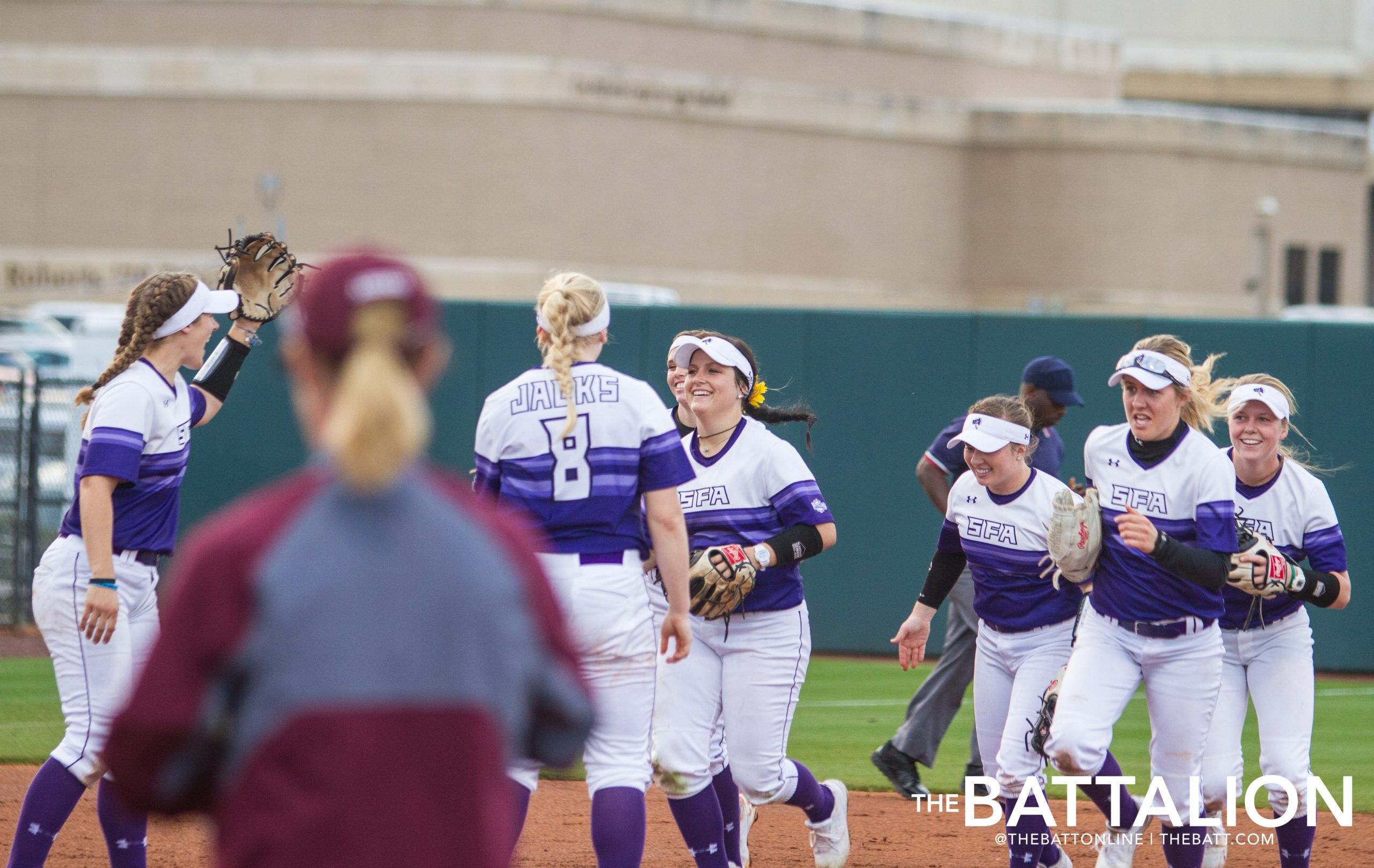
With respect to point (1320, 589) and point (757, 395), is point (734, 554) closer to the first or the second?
point (757, 395)

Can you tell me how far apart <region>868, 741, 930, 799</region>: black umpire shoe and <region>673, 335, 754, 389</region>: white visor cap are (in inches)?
109

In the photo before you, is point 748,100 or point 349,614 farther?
point 748,100

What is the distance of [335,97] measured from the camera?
3472cm

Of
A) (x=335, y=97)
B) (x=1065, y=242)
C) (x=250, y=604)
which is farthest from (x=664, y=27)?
(x=250, y=604)

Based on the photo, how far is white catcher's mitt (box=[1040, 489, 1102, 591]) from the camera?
5.48 meters

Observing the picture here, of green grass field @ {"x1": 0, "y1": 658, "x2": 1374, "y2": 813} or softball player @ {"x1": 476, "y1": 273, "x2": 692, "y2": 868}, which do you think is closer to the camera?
softball player @ {"x1": 476, "y1": 273, "x2": 692, "y2": 868}

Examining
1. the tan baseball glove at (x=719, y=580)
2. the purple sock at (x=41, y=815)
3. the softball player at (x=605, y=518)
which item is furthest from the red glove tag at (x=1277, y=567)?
the purple sock at (x=41, y=815)

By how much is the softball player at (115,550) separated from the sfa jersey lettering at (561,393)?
3.83 ft

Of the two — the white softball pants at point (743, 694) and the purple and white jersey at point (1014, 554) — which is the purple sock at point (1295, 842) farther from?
the white softball pants at point (743, 694)

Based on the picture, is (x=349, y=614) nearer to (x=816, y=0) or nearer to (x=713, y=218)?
(x=713, y=218)

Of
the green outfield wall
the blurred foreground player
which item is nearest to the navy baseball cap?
the green outfield wall

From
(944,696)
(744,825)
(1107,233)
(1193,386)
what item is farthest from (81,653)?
(1107,233)

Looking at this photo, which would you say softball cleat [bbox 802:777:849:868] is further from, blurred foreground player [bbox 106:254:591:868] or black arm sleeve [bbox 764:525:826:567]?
blurred foreground player [bbox 106:254:591:868]

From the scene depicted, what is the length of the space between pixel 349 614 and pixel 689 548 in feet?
11.3
